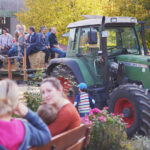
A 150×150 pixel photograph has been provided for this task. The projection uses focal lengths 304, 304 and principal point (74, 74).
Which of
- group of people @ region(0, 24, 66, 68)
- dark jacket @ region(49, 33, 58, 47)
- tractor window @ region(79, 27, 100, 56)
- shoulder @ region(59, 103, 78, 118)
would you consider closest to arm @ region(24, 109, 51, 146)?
shoulder @ region(59, 103, 78, 118)

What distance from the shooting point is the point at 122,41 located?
7.00m

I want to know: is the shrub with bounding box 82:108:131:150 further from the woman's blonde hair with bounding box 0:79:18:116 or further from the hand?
the woman's blonde hair with bounding box 0:79:18:116

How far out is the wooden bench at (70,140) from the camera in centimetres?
265

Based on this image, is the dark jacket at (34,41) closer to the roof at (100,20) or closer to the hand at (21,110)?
the roof at (100,20)

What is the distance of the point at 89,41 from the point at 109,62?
0.80 metres

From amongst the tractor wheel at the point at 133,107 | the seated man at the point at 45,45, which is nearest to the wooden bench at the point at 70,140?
the tractor wheel at the point at 133,107

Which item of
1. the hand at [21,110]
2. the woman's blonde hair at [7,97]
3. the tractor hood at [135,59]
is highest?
the tractor hood at [135,59]

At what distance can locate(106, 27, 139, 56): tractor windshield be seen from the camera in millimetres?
6871

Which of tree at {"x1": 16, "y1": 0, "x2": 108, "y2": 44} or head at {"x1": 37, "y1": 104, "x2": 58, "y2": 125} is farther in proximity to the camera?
tree at {"x1": 16, "y1": 0, "x2": 108, "y2": 44}

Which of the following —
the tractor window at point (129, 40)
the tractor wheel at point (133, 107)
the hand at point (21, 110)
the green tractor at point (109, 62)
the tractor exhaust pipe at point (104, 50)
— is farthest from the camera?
the tractor window at point (129, 40)

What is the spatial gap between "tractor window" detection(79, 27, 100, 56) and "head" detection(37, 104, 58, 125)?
350cm

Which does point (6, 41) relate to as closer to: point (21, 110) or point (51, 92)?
point (51, 92)

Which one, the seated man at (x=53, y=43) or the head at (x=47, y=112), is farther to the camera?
the seated man at (x=53, y=43)

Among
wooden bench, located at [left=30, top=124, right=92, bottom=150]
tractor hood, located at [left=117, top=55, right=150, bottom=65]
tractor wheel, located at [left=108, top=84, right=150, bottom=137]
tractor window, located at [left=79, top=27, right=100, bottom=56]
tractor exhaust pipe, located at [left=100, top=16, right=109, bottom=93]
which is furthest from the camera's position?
tractor exhaust pipe, located at [left=100, top=16, right=109, bottom=93]
